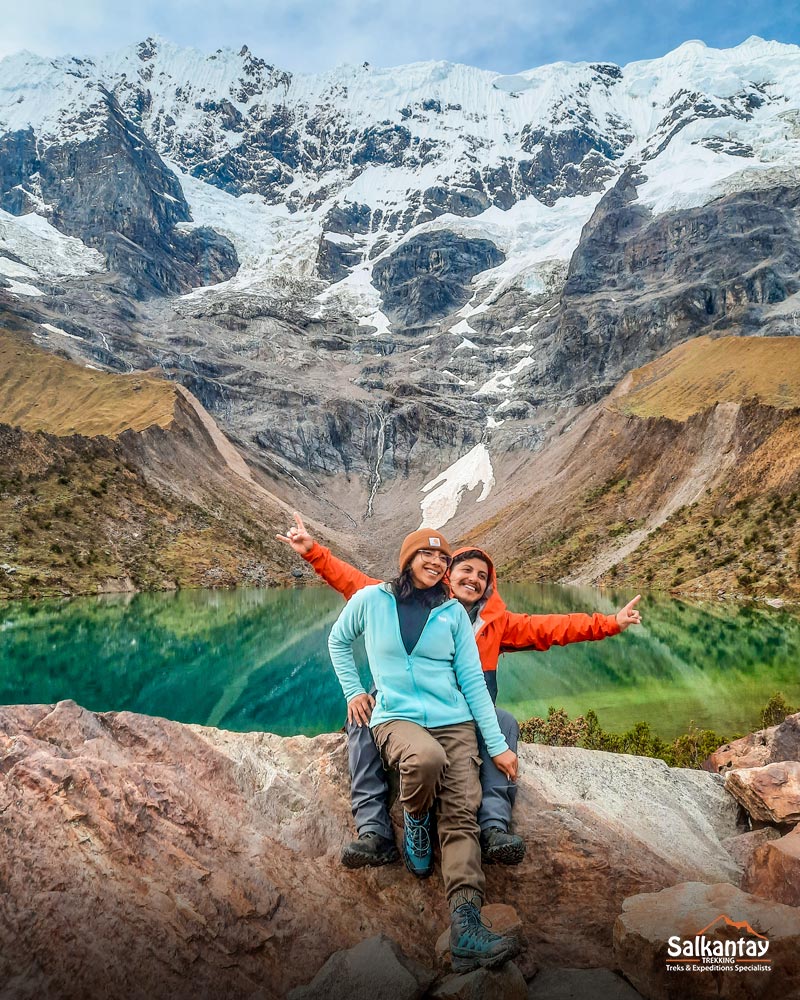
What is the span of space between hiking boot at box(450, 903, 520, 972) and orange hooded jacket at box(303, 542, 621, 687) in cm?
275

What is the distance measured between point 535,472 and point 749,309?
57509 millimetres

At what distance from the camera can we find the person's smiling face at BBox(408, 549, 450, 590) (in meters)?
6.00

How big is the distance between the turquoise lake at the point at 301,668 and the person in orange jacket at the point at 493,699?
49.2 feet

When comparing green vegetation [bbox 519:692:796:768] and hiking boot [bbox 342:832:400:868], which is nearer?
hiking boot [bbox 342:832:400:868]

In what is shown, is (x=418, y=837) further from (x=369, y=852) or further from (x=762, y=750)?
(x=762, y=750)

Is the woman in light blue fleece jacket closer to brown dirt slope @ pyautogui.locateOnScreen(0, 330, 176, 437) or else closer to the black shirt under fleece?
the black shirt under fleece

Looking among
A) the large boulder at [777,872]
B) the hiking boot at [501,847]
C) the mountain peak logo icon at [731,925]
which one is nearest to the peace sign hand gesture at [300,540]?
the hiking boot at [501,847]

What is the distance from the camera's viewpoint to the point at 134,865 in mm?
5047

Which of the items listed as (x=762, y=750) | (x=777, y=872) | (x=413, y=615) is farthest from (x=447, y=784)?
(x=762, y=750)

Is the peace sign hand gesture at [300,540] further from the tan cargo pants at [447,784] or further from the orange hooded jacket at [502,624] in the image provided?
the tan cargo pants at [447,784]

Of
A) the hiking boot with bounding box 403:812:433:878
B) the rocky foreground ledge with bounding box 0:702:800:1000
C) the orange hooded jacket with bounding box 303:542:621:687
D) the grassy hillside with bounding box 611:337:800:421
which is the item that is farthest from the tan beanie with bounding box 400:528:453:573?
the grassy hillside with bounding box 611:337:800:421

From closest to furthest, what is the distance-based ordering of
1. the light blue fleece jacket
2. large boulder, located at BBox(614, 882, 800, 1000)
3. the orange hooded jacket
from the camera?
large boulder, located at BBox(614, 882, 800, 1000) → the light blue fleece jacket → the orange hooded jacket

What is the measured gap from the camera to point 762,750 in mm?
11281

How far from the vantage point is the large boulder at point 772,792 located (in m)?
6.96
